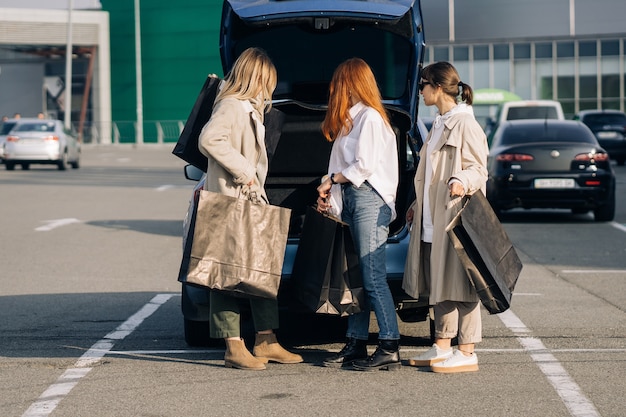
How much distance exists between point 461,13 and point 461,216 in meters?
60.5

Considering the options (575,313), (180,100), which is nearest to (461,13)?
(180,100)

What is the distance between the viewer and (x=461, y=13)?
214ft

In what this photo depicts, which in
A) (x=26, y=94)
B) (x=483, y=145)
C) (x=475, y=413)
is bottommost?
(x=475, y=413)

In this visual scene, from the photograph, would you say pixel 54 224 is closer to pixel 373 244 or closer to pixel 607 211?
pixel 607 211

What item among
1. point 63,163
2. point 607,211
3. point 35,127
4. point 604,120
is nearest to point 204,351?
point 607,211

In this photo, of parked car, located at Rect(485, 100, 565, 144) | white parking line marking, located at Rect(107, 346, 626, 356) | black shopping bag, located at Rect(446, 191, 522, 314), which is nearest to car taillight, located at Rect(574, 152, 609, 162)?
white parking line marking, located at Rect(107, 346, 626, 356)

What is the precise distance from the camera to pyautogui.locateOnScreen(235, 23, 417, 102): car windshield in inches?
317

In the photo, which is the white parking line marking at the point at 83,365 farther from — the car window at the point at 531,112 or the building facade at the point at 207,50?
the building facade at the point at 207,50

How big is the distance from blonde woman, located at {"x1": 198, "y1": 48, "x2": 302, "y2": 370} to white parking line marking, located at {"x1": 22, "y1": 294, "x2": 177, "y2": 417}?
803mm

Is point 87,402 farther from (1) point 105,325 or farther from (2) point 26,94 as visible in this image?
(2) point 26,94

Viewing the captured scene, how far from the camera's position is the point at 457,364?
6.37 m

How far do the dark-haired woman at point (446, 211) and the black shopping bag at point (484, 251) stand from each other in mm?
99

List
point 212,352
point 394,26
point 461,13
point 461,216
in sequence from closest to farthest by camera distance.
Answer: point 461,216 < point 212,352 < point 394,26 < point 461,13

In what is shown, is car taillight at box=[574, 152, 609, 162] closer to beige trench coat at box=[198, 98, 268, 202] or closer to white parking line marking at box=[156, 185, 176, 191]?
beige trench coat at box=[198, 98, 268, 202]
